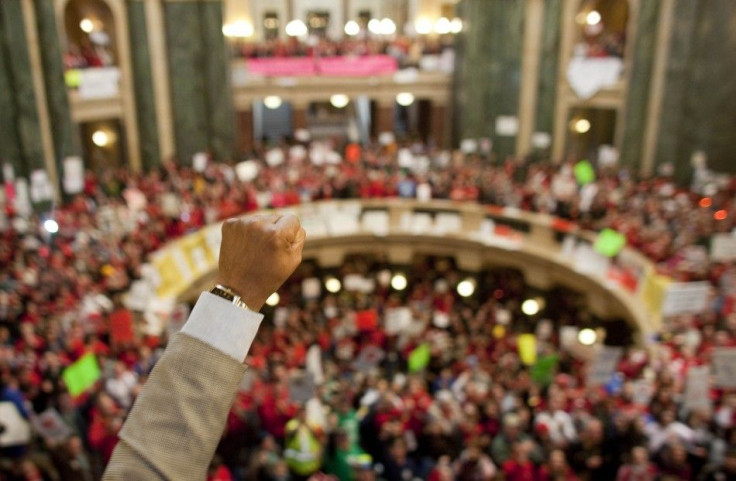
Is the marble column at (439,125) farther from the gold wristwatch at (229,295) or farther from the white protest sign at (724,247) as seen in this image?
the gold wristwatch at (229,295)

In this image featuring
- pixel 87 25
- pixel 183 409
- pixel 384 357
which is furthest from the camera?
pixel 87 25

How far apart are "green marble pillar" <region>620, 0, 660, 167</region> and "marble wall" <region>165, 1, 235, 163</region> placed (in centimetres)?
1232

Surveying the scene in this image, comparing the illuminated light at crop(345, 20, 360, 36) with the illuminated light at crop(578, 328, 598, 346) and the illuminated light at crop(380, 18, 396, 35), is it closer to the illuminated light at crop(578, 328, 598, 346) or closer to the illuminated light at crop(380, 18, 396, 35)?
the illuminated light at crop(380, 18, 396, 35)

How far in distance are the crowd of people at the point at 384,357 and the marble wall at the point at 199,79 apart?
8.77 feet

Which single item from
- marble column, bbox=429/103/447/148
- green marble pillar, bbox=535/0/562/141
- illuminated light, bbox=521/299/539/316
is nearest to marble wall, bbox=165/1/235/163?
marble column, bbox=429/103/447/148

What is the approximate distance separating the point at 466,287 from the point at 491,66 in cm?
845

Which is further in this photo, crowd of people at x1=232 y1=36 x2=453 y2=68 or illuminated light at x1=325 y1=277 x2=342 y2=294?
crowd of people at x1=232 y1=36 x2=453 y2=68

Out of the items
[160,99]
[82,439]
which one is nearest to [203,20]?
[160,99]

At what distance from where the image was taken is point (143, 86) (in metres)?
19.7

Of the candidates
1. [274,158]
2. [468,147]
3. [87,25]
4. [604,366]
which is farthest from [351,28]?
[604,366]

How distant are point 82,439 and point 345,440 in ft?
11.2

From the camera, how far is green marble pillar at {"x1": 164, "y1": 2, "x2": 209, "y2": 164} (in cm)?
1986

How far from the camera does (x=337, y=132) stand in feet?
104

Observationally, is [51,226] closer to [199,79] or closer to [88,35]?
[199,79]
